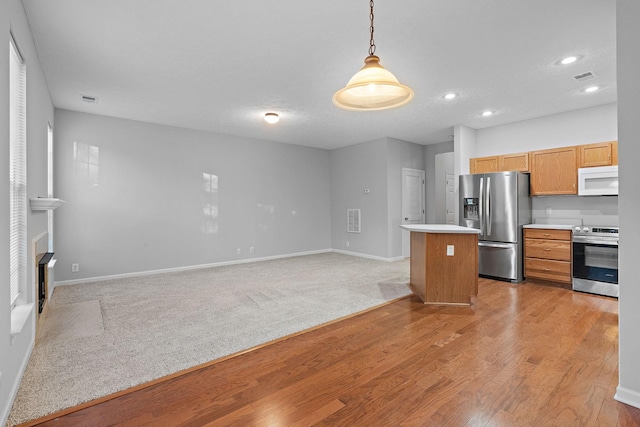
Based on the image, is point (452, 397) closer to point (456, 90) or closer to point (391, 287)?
point (391, 287)

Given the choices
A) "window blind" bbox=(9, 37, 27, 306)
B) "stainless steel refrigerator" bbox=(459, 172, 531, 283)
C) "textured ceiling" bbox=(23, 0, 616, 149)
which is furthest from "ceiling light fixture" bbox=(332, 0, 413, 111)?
"stainless steel refrigerator" bbox=(459, 172, 531, 283)

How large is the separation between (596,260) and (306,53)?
455cm

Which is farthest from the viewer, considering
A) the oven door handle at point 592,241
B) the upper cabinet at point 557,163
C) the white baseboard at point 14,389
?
the upper cabinet at point 557,163

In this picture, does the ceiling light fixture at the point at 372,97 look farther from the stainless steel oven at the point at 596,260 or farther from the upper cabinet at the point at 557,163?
the upper cabinet at the point at 557,163

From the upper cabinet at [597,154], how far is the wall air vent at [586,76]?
125cm

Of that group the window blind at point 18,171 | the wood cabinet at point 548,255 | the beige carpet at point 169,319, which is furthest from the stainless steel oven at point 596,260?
the window blind at point 18,171

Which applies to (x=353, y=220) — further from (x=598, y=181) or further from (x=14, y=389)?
(x=14, y=389)

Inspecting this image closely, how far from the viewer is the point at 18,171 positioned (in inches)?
98.1

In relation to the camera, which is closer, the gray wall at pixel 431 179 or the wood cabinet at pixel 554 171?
the wood cabinet at pixel 554 171

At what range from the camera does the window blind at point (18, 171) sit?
2.36m

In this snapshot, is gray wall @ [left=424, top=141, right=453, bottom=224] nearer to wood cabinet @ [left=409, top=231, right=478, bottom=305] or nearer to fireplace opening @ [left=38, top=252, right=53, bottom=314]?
wood cabinet @ [left=409, top=231, right=478, bottom=305]

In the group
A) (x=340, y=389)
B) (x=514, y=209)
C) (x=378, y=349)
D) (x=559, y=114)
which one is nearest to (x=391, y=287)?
(x=378, y=349)

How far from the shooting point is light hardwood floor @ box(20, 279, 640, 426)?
70.7 inches

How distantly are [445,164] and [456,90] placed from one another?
3.91m
